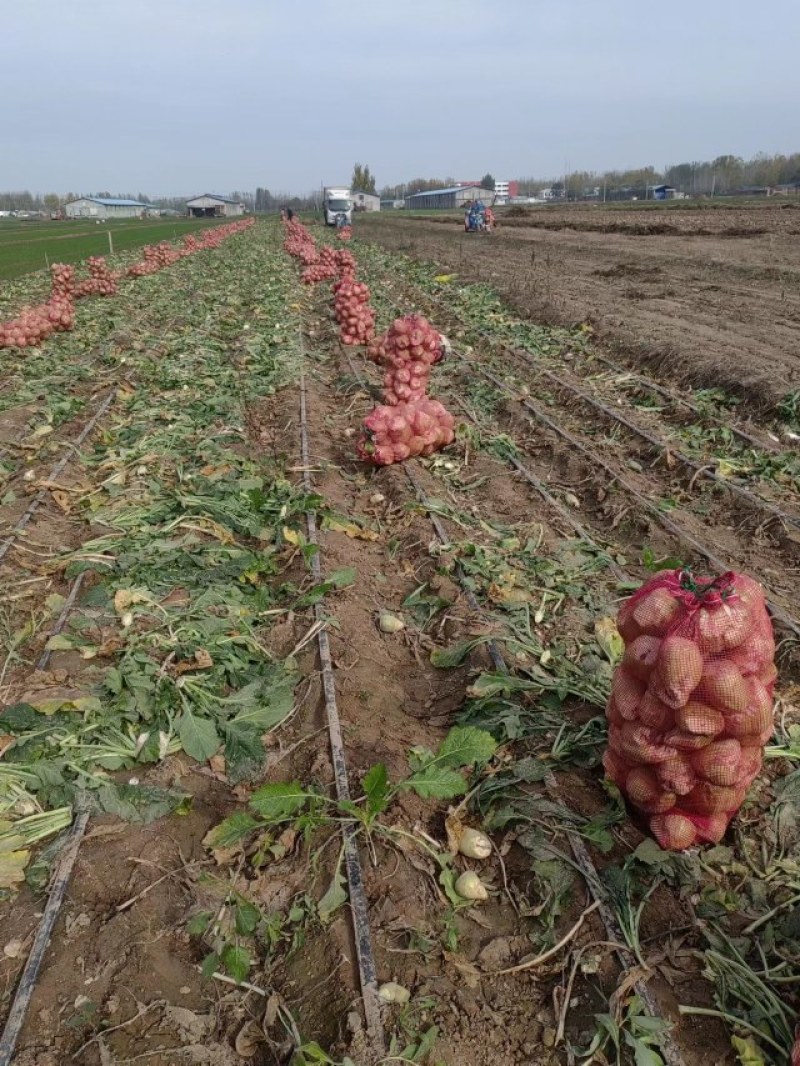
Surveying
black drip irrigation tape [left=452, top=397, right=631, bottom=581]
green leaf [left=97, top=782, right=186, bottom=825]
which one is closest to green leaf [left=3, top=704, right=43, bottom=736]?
green leaf [left=97, top=782, right=186, bottom=825]

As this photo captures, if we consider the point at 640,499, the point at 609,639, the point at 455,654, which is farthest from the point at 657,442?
the point at 455,654

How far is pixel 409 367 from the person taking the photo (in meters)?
9.38

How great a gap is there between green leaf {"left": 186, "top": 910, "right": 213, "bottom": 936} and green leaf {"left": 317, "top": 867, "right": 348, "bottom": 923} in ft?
1.50

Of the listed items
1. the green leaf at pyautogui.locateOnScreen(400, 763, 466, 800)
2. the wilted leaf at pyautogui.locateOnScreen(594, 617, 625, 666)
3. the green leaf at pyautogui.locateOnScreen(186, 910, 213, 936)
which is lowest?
the green leaf at pyautogui.locateOnScreen(186, 910, 213, 936)

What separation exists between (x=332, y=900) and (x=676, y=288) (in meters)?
17.0

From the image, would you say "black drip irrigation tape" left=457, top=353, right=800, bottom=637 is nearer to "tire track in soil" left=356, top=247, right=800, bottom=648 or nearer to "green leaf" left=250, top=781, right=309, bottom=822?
"tire track in soil" left=356, top=247, right=800, bottom=648

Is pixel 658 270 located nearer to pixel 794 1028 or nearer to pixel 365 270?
pixel 365 270

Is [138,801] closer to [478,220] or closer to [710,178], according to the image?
[478,220]

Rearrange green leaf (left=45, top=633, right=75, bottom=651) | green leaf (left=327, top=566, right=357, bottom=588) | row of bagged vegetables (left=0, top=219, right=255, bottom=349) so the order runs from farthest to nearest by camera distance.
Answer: row of bagged vegetables (left=0, top=219, right=255, bottom=349) → green leaf (left=327, top=566, right=357, bottom=588) → green leaf (left=45, top=633, right=75, bottom=651)

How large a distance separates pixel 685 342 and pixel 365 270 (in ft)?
57.0

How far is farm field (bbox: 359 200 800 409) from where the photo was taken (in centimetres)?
1032

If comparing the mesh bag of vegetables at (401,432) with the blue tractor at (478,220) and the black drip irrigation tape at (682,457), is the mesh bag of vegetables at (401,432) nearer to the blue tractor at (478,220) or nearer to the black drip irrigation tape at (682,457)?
the black drip irrigation tape at (682,457)

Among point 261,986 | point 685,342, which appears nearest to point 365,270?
point 685,342

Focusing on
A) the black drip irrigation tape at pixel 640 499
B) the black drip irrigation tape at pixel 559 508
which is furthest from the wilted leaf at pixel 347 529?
the black drip irrigation tape at pixel 640 499
